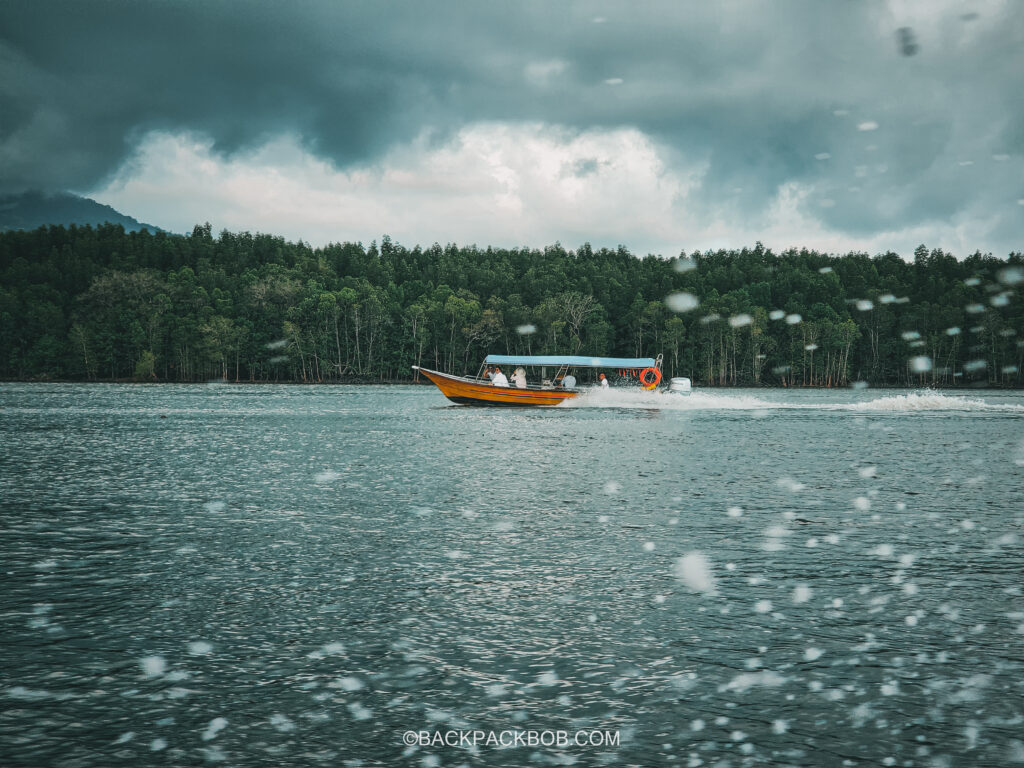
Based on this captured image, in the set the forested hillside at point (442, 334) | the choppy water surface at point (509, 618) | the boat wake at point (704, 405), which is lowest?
the choppy water surface at point (509, 618)

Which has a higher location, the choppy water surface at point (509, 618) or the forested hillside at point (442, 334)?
the forested hillside at point (442, 334)

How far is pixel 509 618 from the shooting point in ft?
31.9

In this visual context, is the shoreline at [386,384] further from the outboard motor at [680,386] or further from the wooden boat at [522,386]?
the wooden boat at [522,386]

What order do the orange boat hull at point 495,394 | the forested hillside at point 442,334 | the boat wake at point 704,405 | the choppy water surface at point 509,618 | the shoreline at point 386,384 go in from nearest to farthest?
1. the choppy water surface at point 509,618
2. the orange boat hull at point 495,394
3. the boat wake at point 704,405
4. the shoreline at point 386,384
5. the forested hillside at point 442,334

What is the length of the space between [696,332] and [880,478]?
14808 centimetres

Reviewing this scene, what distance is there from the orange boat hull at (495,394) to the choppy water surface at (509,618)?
129ft

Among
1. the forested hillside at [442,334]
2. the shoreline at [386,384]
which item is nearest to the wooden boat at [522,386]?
the shoreline at [386,384]

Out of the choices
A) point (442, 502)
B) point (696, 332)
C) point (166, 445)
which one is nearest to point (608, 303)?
point (696, 332)

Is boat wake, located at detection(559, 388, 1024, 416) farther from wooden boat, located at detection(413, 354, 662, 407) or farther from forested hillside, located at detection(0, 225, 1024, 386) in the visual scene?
forested hillside, located at detection(0, 225, 1024, 386)

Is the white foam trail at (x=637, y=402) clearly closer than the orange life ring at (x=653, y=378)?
Yes

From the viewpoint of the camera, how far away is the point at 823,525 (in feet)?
53.1

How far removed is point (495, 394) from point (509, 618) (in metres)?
54.2

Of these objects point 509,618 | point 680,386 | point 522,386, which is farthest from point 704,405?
point 509,618

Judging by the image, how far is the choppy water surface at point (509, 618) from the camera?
21.8 feet
